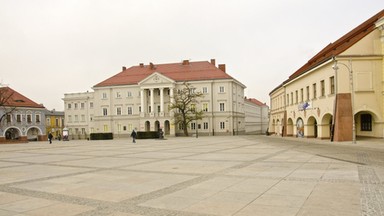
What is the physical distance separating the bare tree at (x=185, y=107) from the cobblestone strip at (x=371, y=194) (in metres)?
55.4

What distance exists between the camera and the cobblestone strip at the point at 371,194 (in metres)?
6.37

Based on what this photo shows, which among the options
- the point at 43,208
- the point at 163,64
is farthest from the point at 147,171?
the point at 163,64

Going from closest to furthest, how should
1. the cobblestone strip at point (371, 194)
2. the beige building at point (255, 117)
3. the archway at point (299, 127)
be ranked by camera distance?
the cobblestone strip at point (371, 194) < the archway at point (299, 127) < the beige building at point (255, 117)

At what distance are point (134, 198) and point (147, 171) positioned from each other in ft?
15.8

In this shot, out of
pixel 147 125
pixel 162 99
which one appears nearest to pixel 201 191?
pixel 162 99

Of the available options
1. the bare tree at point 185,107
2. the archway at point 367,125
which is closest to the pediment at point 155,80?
the bare tree at point 185,107

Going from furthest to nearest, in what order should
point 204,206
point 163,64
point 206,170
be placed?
point 163,64
point 206,170
point 204,206

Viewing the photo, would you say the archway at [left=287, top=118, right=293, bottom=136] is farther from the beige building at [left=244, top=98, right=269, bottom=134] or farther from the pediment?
the beige building at [left=244, top=98, right=269, bottom=134]

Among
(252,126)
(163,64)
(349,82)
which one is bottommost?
(252,126)

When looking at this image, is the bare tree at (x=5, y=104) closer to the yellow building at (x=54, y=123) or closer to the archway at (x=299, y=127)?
the yellow building at (x=54, y=123)

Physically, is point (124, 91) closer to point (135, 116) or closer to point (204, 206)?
point (135, 116)

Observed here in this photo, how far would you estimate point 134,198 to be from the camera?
8.03m

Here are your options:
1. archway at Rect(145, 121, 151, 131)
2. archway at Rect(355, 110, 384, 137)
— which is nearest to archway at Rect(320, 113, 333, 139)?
archway at Rect(355, 110, 384, 137)

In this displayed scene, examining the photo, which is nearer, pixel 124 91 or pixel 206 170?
pixel 206 170
